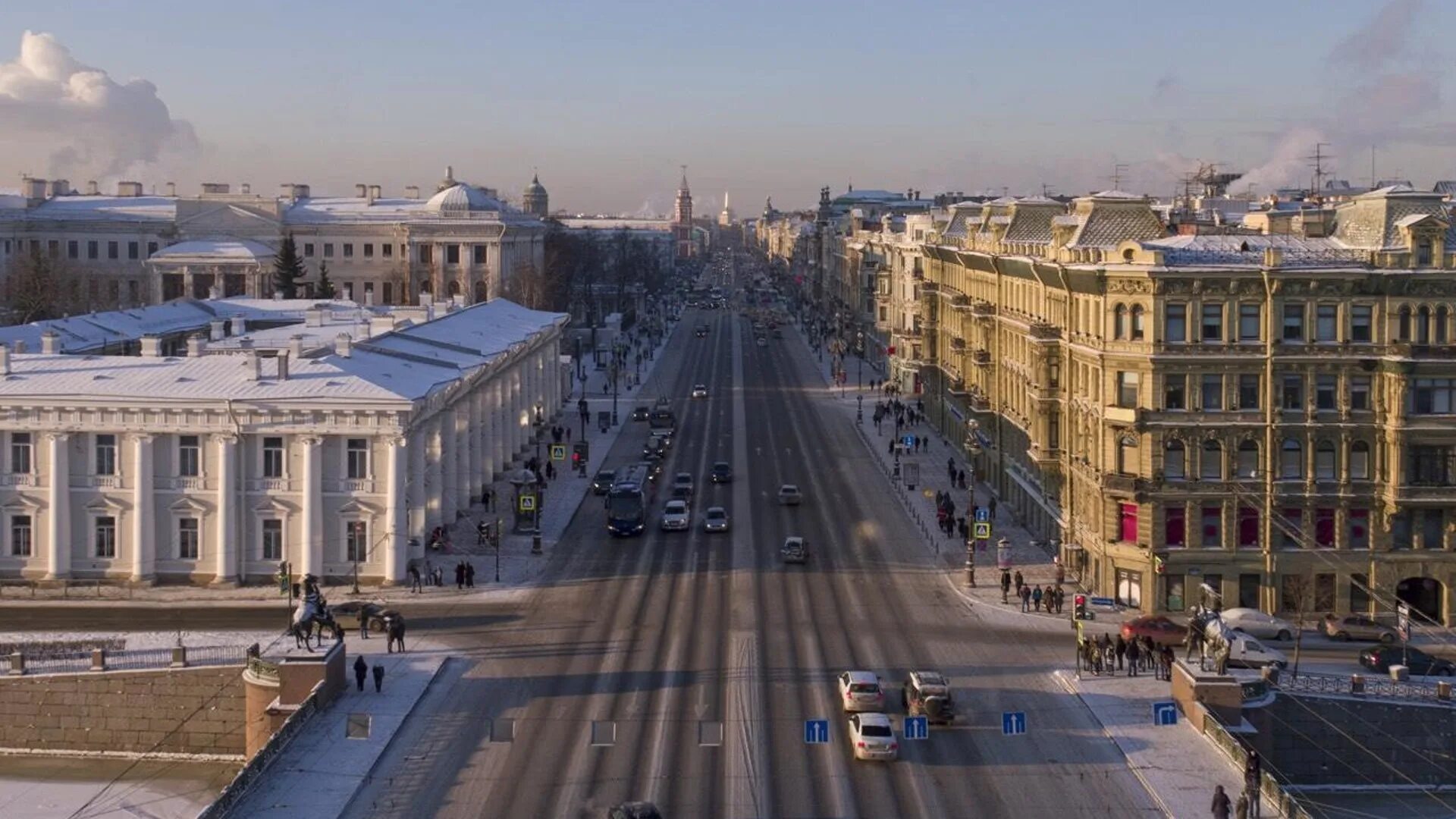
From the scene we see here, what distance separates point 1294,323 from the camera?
5172cm

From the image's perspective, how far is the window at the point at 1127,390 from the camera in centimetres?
5244

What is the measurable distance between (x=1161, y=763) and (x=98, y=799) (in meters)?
24.8

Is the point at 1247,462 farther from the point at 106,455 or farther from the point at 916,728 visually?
the point at 106,455

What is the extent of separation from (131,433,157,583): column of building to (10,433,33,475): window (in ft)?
12.1

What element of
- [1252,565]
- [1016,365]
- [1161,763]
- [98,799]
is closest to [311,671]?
[98,799]

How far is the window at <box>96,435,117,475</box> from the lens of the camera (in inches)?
2221

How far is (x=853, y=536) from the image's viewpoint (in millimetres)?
65750

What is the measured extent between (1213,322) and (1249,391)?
7.93ft

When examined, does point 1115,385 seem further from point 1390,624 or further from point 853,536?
point 853,536

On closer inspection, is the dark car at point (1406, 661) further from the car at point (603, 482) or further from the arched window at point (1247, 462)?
the car at point (603, 482)

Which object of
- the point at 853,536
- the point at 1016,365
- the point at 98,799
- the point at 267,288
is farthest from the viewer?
the point at 267,288

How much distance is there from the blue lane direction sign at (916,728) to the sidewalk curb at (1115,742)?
14.2ft

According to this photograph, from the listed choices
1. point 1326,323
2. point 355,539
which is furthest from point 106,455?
point 1326,323

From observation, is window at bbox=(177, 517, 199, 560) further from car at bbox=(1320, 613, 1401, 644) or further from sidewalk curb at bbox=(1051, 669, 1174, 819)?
car at bbox=(1320, 613, 1401, 644)
